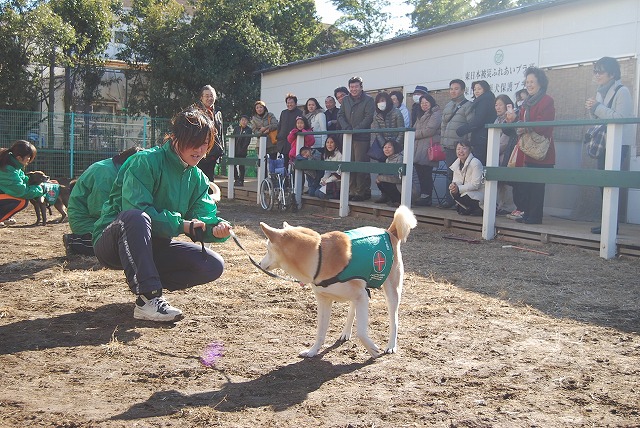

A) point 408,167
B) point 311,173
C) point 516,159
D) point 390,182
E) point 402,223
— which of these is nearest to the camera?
point 402,223

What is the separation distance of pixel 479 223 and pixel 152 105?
61.7ft

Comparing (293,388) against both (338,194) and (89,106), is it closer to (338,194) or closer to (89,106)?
(338,194)

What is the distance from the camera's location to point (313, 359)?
4082mm

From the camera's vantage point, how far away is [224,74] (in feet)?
78.5

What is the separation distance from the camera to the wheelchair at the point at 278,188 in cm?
1336

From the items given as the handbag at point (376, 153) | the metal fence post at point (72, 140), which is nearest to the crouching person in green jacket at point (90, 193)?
the handbag at point (376, 153)

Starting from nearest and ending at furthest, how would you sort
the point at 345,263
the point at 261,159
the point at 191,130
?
1. the point at 345,263
2. the point at 191,130
3. the point at 261,159

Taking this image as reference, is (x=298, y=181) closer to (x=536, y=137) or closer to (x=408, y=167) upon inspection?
(x=408, y=167)

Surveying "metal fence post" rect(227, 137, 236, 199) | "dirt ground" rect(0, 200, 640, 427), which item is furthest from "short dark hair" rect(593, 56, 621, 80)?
"metal fence post" rect(227, 137, 236, 199)

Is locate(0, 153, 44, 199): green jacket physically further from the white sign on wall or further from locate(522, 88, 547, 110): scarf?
the white sign on wall

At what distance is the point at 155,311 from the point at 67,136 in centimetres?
1683

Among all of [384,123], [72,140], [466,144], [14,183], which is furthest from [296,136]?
[72,140]

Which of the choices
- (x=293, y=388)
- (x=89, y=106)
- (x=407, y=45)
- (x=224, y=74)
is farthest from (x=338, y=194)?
(x=89, y=106)

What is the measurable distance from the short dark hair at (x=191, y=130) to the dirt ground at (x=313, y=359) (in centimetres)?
128
